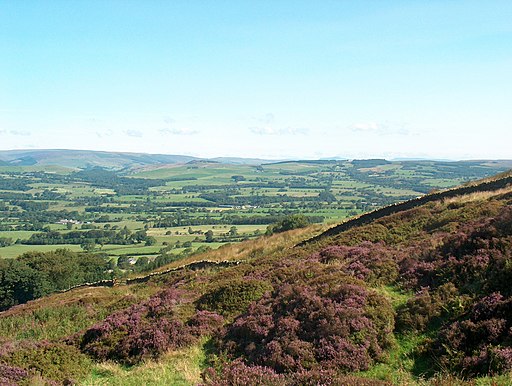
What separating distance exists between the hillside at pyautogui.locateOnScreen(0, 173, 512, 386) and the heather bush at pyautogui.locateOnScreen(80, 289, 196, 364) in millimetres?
48

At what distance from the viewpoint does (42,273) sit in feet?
192

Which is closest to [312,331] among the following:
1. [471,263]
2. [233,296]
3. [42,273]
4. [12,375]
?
[233,296]

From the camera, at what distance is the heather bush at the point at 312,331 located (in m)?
11.8

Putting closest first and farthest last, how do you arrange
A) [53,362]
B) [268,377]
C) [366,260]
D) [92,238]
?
[268,377] < [53,362] < [366,260] < [92,238]

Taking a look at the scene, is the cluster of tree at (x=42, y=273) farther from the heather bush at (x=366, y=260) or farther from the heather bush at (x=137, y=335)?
the heather bush at (x=366, y=260)

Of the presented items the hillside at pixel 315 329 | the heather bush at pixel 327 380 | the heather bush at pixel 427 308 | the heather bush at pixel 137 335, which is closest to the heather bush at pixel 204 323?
the hillside at pixel 315 329

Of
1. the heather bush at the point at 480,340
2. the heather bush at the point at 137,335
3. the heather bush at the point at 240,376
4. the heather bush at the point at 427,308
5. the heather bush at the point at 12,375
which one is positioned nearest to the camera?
the heather bush at the point at 480,340

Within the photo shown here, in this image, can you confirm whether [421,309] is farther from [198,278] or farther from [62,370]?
[198,278]

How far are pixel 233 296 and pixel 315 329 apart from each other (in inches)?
230

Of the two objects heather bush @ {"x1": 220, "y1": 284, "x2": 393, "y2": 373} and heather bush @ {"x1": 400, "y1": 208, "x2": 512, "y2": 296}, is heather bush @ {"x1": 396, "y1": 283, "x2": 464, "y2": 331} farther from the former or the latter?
heather bush @ {"x1": 400, "y1": 208, "x2": 512, "y2": 296}

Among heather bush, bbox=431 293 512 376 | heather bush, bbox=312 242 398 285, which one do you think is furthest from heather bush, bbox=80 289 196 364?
heather bush, bbox=431 293 512 376

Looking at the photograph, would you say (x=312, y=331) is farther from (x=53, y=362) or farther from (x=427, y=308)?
(x=53, y=362)

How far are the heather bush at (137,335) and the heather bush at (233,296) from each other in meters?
1.60

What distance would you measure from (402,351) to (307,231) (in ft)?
96.8
